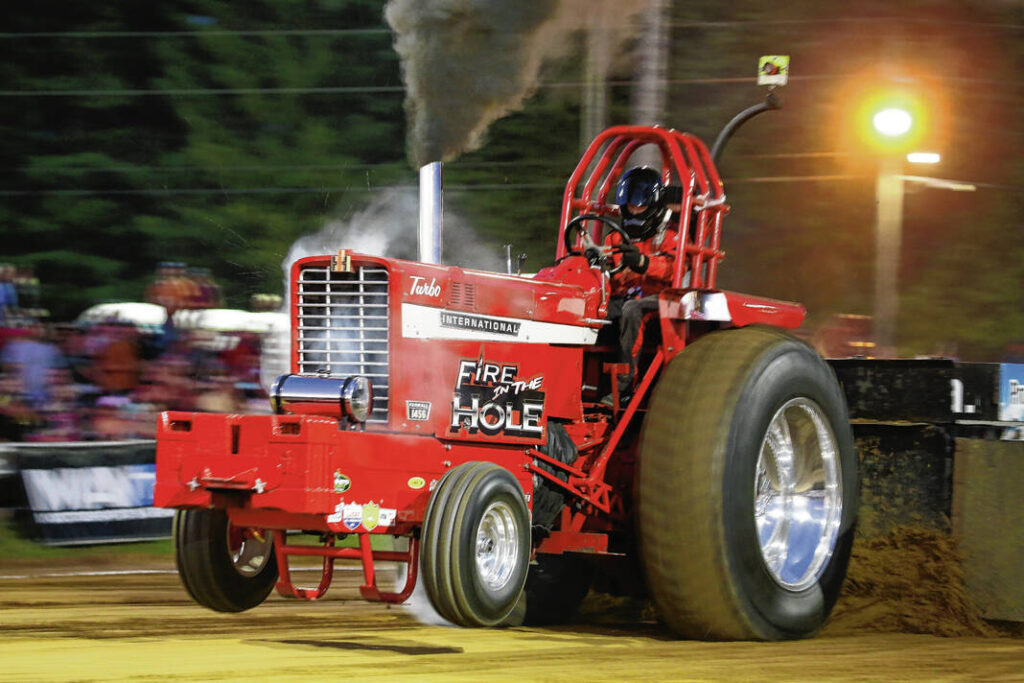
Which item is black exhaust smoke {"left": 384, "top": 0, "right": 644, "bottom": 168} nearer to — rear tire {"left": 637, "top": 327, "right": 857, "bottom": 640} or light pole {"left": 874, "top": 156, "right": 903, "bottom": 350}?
rear tire {"left": 637, "top": 327, "right": 857, "bottom": 640}

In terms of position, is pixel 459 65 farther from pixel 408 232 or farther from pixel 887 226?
pixel 408 232

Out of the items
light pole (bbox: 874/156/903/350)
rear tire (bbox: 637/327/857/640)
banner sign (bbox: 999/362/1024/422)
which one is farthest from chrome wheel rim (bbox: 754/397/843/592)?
light pole (bbox: 874/156/903/350)

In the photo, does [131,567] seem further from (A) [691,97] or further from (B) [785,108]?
(B) [785,108]

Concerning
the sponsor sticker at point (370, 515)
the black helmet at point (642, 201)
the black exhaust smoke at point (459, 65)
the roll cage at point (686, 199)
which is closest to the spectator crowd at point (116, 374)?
the black exhaust smoke at point (459, 65)

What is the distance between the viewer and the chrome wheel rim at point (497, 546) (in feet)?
19.4

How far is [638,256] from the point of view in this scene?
7105 mm

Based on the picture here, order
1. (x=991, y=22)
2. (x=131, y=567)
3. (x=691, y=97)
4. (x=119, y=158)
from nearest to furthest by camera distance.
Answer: (x=131, y=567)
(x=691, y=97)
(x=119, y=158)
(x=991, y=22)

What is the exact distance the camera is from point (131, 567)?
1050 cm

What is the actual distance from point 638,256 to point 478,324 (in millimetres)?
1028

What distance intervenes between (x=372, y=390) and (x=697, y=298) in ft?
5.88

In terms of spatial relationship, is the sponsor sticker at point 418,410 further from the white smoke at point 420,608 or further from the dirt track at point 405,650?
the white smoke at point 420,608

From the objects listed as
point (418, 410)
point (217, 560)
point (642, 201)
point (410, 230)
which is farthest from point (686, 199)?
point (410, 230)

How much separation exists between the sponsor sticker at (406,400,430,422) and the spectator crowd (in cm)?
578

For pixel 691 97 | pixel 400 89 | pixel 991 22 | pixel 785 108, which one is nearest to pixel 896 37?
pixel 785 108
